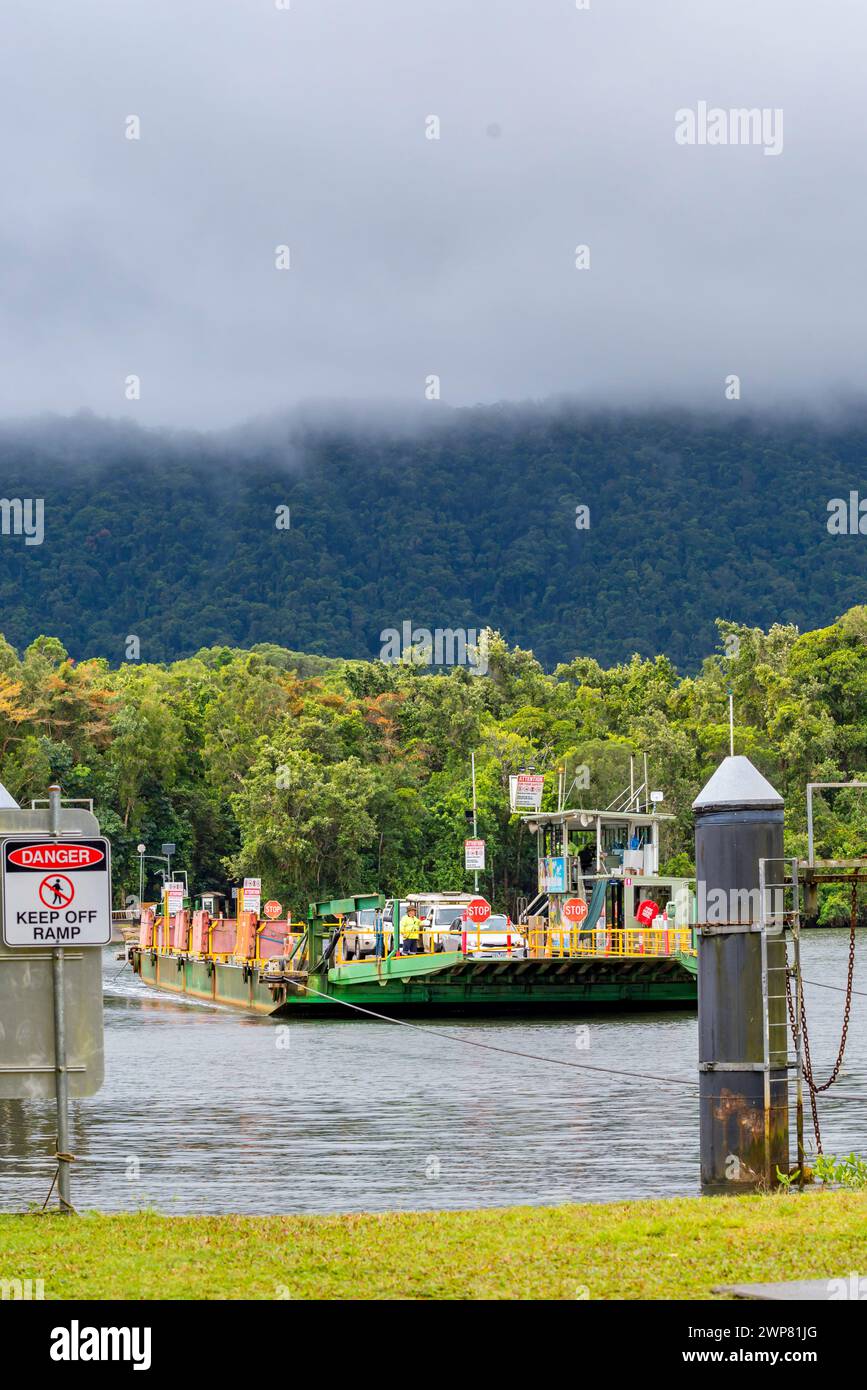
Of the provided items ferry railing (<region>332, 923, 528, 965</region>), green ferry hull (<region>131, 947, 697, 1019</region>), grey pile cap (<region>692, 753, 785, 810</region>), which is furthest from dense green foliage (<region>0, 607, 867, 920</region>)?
grey pile cap (<region>692, 753, 785, 810</region>)

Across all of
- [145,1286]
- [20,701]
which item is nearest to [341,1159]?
[145,1286]

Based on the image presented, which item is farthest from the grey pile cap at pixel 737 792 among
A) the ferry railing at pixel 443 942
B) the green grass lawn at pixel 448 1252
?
the ferry railing at pixel 443 942

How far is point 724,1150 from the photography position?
18.0 meters

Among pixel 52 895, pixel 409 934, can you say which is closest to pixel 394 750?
pixel 409 934

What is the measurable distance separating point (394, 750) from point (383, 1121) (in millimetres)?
107277

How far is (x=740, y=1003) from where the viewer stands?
18.0 metres

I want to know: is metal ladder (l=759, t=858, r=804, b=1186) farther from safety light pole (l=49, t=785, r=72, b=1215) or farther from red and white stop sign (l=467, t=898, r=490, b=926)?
red and white stop sign (l=467, t=898, r=490, b=926)

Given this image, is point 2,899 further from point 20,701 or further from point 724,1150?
point 20,701

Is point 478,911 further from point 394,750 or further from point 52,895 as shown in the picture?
point 394,750

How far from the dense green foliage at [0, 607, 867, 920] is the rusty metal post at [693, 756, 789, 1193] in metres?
103

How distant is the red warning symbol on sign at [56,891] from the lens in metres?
15.4

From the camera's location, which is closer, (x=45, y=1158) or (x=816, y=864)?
(x=816, y=864)

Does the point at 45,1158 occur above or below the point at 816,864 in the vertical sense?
below
